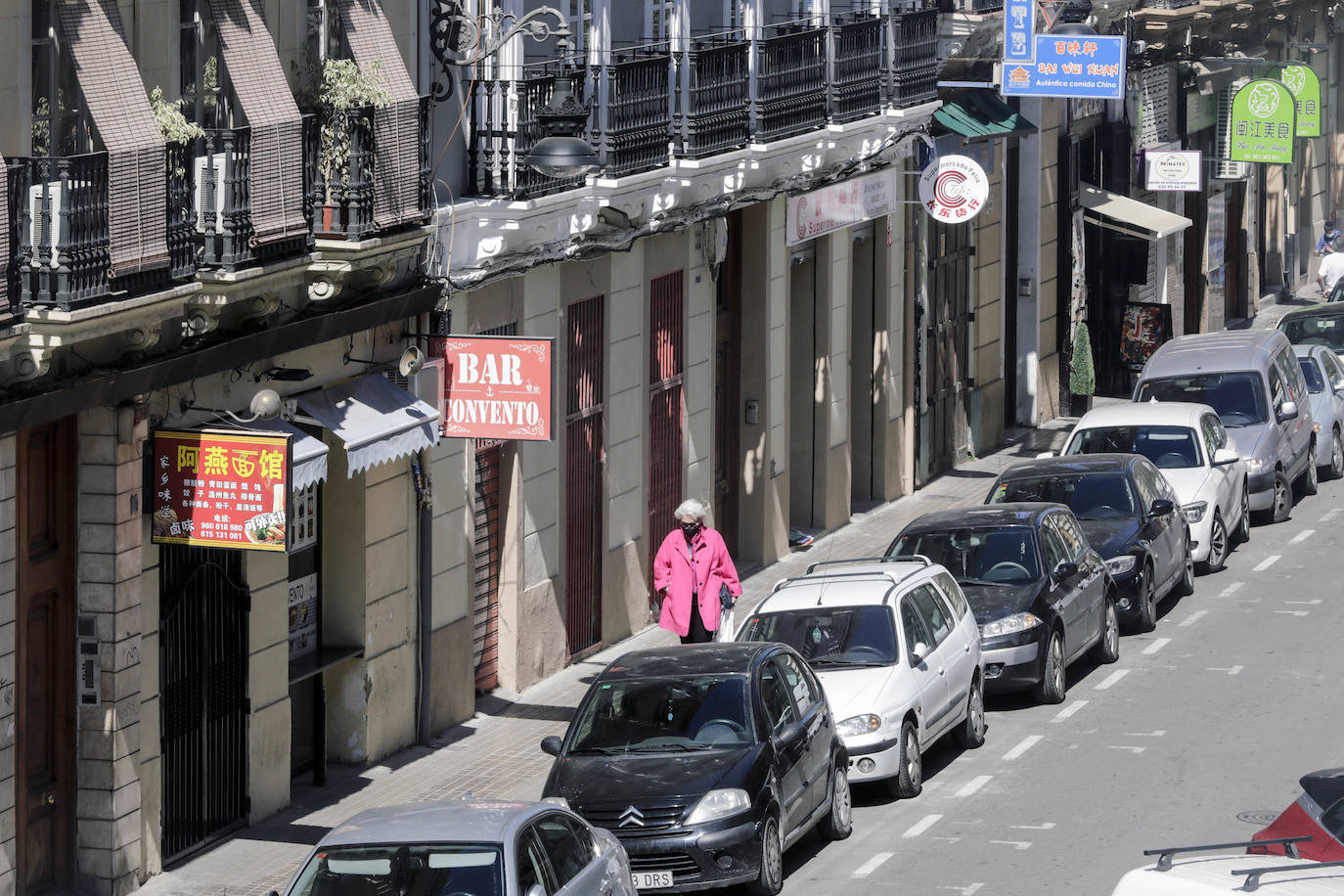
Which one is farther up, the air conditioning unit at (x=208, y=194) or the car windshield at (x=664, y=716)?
the air conditioning unit at (x=208, y=194)

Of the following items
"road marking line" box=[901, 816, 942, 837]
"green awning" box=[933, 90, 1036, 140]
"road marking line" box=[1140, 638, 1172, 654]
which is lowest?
"road marking line" box=[901, 816, 942, 837]

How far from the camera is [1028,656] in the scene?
20.0 meters

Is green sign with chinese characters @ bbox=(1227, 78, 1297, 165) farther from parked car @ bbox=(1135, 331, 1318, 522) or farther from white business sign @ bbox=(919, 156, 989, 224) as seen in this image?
white business sign @ bbox=(919, 156, 989, 224)

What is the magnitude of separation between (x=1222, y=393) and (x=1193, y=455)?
2984 mm

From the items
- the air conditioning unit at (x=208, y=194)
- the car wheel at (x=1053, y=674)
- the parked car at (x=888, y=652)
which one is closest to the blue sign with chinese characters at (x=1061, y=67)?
the car wheel at (x=1053, y=674)

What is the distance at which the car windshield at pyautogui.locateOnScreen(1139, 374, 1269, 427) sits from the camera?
1140 inches

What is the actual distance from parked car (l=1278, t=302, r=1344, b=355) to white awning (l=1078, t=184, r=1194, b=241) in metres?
2.60

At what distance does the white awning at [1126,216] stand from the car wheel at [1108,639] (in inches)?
669

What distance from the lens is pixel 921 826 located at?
1678cm

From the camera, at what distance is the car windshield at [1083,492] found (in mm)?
24031

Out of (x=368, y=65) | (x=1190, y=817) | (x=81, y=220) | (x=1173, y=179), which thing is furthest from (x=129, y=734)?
(x=1173, y=179)

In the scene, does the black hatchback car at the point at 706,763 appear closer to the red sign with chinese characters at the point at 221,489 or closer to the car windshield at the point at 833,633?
the car windshield at the point at 833,633

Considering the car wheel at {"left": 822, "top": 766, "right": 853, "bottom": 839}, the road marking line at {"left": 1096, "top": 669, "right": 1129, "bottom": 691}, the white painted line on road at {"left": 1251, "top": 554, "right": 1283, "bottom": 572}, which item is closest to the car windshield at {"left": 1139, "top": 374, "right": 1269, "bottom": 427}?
the white painted line on road at {"left": 1251, "top": 554, "right": 1283, "bottom": 572}

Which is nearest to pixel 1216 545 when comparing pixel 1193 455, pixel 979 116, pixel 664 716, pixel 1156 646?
pixel 1193 455
